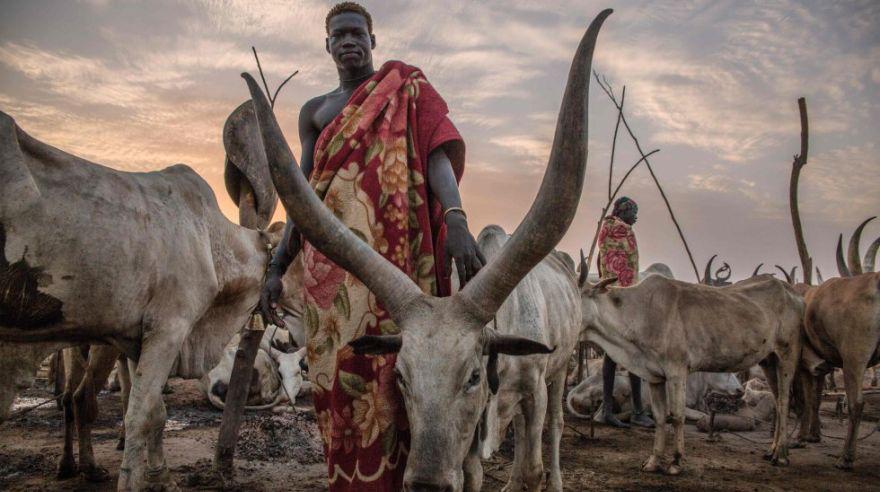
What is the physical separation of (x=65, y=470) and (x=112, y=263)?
95.8 inches

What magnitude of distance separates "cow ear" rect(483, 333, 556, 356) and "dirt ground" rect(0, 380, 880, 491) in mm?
3180

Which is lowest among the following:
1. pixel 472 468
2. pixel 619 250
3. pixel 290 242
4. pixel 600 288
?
pixel 472 468

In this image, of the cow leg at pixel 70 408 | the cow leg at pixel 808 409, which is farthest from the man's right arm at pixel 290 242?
the cow leg at pixel 808 409

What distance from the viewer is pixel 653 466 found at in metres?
5.97

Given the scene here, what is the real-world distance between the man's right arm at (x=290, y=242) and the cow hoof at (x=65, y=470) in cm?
311

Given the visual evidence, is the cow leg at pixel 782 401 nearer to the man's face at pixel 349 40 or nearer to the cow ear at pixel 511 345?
the cow ear at pixel 511 345

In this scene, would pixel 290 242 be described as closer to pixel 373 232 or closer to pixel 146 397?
pixel 373 232

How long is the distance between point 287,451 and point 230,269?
7.39 feet

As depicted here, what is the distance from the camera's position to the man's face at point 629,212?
844cm

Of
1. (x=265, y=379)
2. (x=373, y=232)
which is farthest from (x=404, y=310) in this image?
(x=265, y=379)

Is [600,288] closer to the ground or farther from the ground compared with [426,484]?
farther from the ground

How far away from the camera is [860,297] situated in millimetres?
6727

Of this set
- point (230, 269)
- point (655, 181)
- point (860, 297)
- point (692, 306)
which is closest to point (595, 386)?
point (692, 306)

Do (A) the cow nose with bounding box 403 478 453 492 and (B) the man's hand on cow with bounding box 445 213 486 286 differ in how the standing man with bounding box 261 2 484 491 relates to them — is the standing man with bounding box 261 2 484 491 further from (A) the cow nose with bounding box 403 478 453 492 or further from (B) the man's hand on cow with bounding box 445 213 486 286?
(A) the cow nose with bounding box 403 478 453 492
